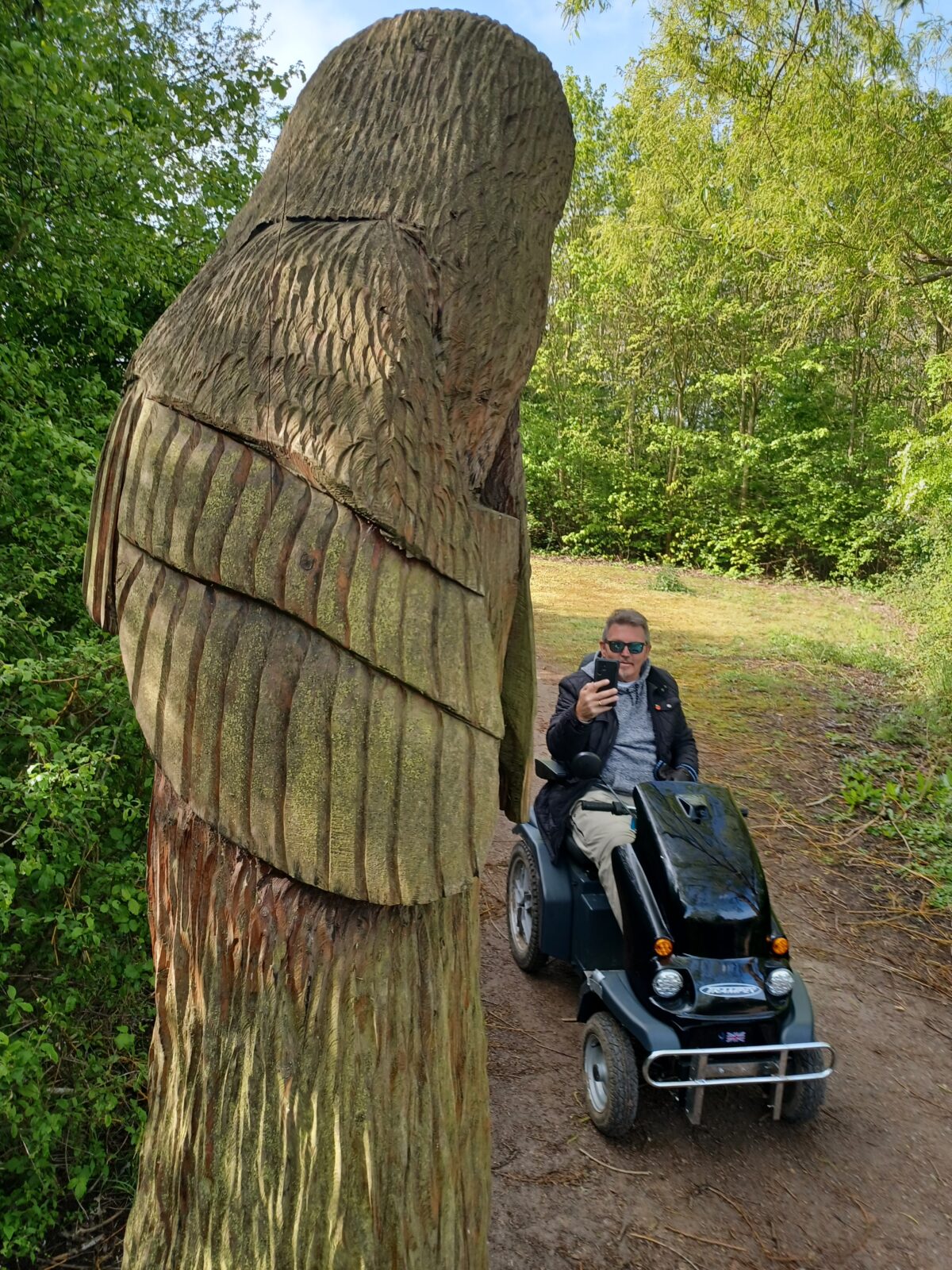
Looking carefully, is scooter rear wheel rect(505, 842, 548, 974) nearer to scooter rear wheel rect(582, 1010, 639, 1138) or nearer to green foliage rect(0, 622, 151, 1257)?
scooter rear wheel rect(582, 1010, 639, 1138)

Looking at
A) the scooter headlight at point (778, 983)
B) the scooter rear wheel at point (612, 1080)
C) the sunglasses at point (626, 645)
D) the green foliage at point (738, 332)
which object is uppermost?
the green foliage at point (738, 332)

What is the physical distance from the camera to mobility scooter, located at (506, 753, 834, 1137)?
9.41 feet

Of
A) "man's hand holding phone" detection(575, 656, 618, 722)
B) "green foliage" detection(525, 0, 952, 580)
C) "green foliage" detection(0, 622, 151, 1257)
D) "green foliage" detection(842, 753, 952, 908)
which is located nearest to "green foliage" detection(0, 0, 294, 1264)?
"green foliage" detection(0, 622, 151, 1257)

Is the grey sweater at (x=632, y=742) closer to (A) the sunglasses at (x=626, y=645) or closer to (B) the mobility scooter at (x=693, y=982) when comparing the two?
(A) the sunglasses at (x=626, y=645)

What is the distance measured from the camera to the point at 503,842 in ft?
18.6

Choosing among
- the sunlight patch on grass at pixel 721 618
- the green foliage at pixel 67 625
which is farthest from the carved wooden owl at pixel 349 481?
the sunlight patch on grass at pixel 721 618

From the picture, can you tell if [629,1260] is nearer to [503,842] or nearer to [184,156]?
[503,842]

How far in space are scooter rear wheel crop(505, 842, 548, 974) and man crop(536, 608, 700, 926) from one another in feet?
0.72

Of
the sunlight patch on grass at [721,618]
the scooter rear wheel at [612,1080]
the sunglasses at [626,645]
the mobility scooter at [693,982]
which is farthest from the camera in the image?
the sunlight patch on grass at [721,618]

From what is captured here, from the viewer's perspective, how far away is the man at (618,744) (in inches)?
141

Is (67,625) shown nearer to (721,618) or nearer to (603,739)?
(603,739)

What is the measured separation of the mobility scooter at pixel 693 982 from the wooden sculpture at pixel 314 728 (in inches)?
73.0

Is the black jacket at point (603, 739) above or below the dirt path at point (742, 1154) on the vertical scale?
above

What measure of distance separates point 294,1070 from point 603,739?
2.81 metres
